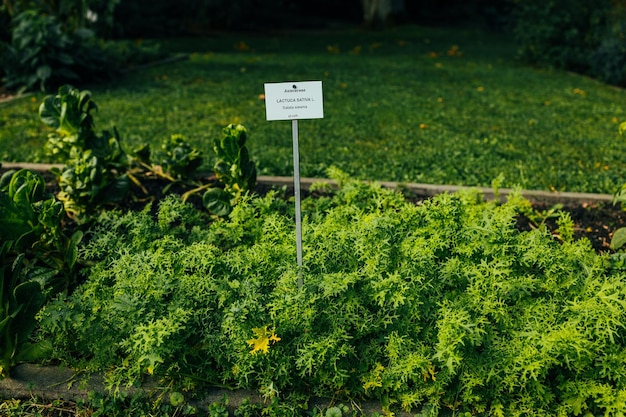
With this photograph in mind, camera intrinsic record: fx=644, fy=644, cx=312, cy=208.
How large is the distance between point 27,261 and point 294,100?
161cm

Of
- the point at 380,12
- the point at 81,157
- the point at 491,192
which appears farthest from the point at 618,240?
the point at 380,12

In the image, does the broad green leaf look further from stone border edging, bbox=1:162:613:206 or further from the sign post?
the sign post

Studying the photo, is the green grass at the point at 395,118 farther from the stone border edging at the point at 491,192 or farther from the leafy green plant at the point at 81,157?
the leafy green plant at the point at 81,157

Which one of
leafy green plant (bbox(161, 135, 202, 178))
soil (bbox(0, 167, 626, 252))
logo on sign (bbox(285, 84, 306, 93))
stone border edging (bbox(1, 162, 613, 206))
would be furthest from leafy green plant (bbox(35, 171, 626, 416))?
stone border edging (bbox(1, 162, 613, 206))

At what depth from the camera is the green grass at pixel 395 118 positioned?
514 centimetres

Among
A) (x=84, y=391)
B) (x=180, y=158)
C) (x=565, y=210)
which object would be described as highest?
(x=180, y=158)

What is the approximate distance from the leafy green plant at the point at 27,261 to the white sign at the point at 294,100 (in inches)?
45.1

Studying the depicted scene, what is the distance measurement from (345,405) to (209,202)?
1.52m

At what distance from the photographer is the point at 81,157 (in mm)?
3742

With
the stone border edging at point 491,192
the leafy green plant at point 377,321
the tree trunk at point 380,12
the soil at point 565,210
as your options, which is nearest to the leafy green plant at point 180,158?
the soil at point 565,210

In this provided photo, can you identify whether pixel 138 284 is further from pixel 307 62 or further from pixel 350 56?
pixel 350 56

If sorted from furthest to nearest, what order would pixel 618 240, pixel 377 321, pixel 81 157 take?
pixel 81 157
pixel 618 240
pixel 377 321

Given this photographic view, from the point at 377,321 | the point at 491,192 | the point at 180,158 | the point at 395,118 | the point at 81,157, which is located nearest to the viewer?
the point at 377,321

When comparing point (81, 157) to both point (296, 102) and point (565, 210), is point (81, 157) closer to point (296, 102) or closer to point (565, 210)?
point (296, 102)
